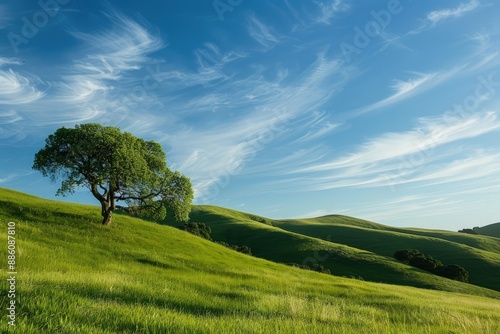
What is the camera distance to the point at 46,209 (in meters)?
46.2

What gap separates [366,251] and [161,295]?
4608 inches

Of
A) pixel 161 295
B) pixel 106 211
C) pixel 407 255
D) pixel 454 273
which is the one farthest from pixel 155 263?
pixel 407 255

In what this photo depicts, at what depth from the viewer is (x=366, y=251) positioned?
11881 centimetres

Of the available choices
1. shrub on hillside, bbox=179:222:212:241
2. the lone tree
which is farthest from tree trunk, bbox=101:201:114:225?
shrub on hillside, bbox=179:222:212:241

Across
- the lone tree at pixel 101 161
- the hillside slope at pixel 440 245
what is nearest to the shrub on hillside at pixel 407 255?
the hillside slope at pixel 440 245

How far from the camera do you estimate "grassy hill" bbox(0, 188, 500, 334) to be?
6.70 meters

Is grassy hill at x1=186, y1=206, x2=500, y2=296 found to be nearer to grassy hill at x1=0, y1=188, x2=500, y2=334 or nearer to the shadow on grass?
grassy hill at x1=0, y1=188, x2=500, y2=334

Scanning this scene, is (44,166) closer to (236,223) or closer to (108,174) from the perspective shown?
(108,174)

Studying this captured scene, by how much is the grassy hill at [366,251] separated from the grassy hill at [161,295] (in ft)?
175

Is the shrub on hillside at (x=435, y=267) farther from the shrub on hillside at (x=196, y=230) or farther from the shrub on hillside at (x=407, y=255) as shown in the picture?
the shrub on hillside at (x=196, y=230)

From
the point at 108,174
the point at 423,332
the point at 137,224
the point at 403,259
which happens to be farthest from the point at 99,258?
the point at 403,259

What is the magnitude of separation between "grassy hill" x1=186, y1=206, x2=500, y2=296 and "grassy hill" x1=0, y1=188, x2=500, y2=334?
53.5m

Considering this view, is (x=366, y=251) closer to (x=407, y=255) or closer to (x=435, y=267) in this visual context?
(x=407, y=255)

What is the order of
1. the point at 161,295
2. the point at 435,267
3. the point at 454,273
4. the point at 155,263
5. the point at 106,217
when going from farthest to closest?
the point at 435,267 < the point at 454,273 < the point at 106,217 < the point at 155,263 < the point at 161,295
